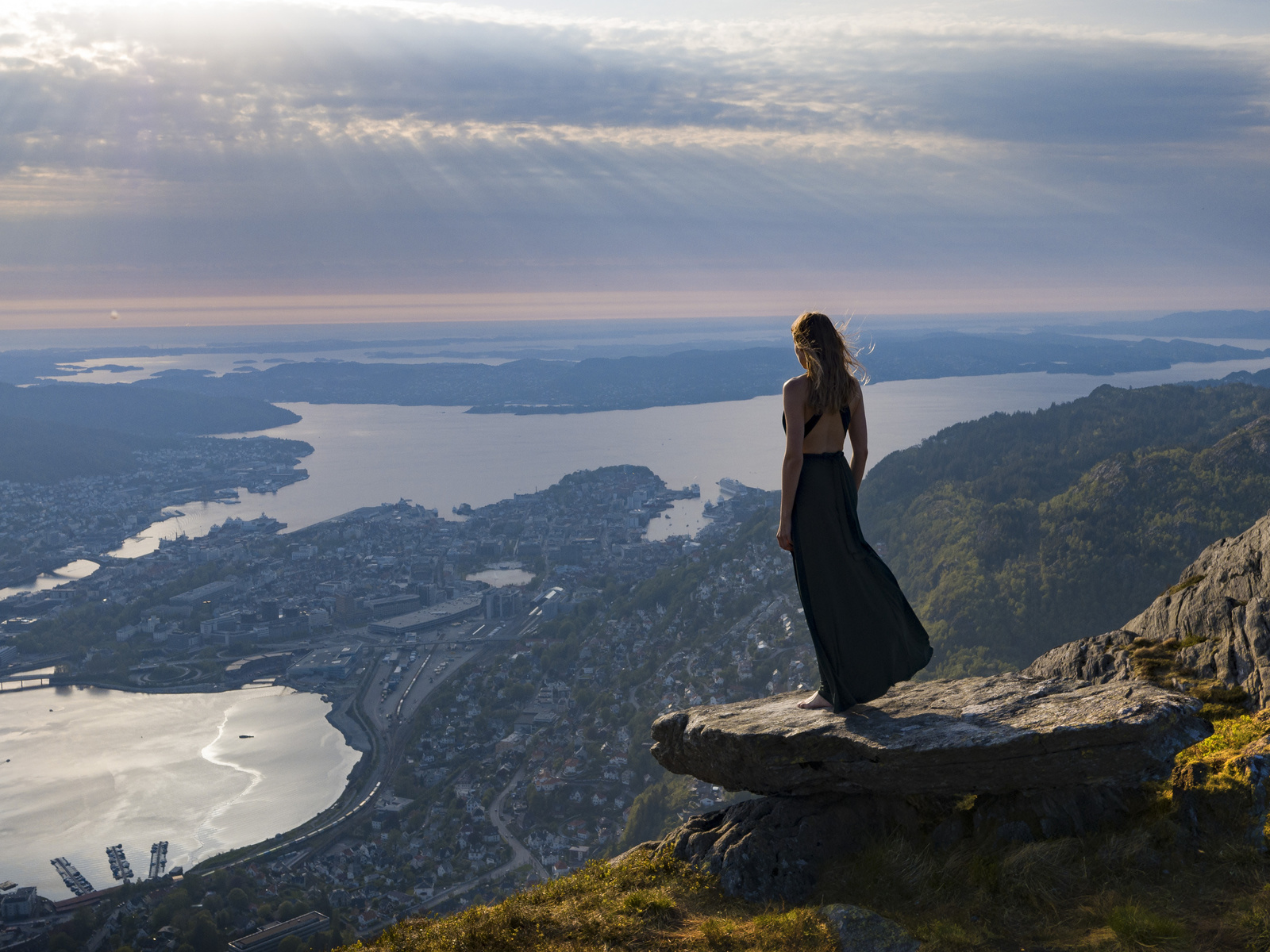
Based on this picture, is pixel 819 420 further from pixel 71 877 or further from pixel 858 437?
pixel 71 877

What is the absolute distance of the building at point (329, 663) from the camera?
125 ft

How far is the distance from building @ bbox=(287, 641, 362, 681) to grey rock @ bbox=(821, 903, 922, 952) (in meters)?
37.3

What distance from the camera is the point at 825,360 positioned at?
490cm

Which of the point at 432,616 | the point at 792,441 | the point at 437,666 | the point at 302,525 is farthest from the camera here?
the point at 302,525

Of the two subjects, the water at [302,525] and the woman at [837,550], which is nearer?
the woman at [837,550]

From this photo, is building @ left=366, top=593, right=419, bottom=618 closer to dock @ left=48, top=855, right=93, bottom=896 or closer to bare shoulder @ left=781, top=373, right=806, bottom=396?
dock @ left=48, top=855, right=93, bottom=896

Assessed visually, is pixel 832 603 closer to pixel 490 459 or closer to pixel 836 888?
pixel 836 888

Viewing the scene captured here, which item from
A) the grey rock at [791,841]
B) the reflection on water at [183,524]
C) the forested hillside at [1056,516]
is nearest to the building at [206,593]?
the reflection on water at [183,524]

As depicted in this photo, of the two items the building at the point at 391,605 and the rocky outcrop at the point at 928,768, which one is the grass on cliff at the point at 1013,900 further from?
the building at the point at 391,605

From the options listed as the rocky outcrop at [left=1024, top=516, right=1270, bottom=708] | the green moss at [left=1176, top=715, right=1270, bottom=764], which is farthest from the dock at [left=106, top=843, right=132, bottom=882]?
the green moss at [left=1176, top=715, right=1270, bottom=764]

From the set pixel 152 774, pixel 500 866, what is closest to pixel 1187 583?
pixel 500 866

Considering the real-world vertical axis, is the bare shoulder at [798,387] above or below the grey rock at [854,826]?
above

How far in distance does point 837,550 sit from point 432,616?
4492 cm

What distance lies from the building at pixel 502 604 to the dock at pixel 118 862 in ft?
86.4
